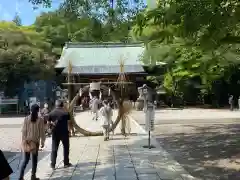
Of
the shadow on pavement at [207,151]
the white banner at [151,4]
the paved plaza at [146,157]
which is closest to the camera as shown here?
the paved plaza at [146,157]

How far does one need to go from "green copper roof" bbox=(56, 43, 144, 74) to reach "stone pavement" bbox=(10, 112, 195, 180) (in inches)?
1046

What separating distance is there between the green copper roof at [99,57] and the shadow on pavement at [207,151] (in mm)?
23534

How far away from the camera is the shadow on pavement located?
9672 mm

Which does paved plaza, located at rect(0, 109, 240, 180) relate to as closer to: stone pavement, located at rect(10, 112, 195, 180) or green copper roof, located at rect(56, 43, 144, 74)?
stone pavement, located at rect(10, 112, 195, 180)

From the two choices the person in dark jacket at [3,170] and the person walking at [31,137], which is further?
the person walking at [31,137]

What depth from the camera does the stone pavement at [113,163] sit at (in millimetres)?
9023

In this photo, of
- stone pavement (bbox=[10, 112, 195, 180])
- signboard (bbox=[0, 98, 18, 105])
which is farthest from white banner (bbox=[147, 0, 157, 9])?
signboard (bbox=[0, 98, 18, 105])

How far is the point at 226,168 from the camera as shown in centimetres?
1002

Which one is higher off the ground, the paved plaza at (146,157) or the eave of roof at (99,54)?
the eave of roof at (99,54)

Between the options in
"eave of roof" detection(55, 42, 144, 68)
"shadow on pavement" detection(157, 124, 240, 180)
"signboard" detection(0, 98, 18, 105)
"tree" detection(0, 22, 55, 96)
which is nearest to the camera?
"shadow on pavement" detection(157, 124, 240, 180)

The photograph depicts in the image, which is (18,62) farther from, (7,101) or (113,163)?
(113,163)

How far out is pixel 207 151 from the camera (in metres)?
12.7

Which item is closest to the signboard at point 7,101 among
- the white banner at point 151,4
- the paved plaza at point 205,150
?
the paved plaza at point 205,150

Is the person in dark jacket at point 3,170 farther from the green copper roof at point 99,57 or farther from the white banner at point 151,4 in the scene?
the green copper roof at point 99,57
